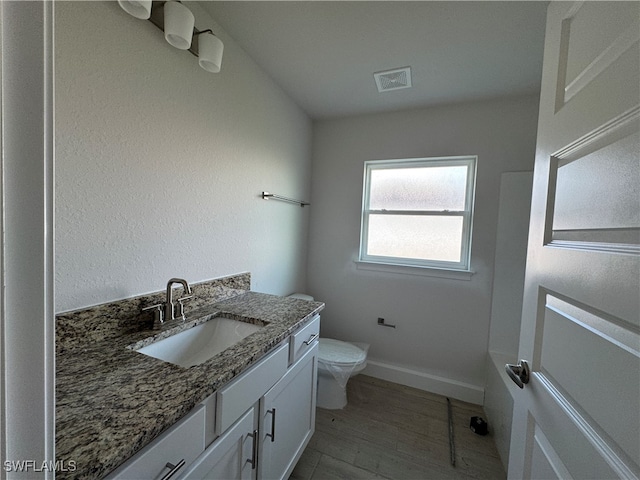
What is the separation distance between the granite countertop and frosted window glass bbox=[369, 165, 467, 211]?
1696 millimetres

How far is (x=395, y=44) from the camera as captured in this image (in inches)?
57.7

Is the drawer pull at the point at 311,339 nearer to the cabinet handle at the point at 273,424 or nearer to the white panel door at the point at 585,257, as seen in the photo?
the cabinet handle at the point at 273,424

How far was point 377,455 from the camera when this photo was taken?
152 centimetres

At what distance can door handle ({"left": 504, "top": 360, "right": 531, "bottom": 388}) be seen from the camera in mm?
794

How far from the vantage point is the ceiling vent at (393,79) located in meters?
1.70

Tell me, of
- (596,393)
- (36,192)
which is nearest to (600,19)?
(596,393)

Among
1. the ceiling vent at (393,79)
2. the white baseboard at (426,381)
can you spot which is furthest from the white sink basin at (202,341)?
the ceiling vent at (393,79)

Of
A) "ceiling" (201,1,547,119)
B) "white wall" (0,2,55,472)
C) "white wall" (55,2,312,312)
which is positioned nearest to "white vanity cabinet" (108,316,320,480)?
"white wall" (0,2,55,472)

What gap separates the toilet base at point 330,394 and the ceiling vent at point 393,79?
2176 mm

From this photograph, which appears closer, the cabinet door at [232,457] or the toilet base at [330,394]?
the cabinet door at [232,457]

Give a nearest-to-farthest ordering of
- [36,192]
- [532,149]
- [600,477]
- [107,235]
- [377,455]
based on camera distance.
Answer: [36,192]
[600,477]
[107,235]
[377,455]
[532,149]

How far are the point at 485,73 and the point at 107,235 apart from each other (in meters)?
2.32

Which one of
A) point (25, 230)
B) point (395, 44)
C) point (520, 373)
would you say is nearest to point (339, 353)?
point (520, 373)

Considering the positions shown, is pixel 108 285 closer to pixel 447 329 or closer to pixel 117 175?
pixel 117 175
